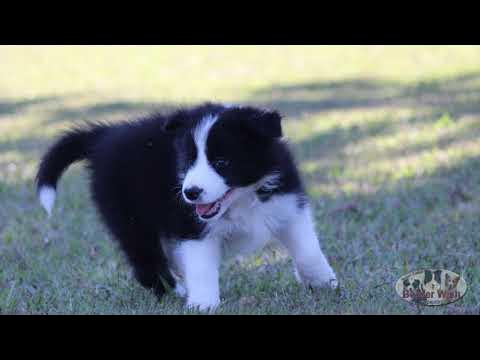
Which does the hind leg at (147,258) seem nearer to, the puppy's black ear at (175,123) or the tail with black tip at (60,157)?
the tail with black tip at (60,157)

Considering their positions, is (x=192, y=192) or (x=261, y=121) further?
(x=261, y=121)

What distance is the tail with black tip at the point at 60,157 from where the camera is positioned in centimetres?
483

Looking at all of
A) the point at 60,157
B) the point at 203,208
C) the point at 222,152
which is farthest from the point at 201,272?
the point at 60,157

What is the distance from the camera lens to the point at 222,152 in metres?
4.01

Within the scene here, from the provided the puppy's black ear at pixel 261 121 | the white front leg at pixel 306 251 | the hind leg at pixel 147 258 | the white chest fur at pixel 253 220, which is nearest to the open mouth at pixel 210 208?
the white chest fur at pixel 253 220

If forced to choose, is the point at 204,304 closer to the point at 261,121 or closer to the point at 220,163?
the point at 220,163

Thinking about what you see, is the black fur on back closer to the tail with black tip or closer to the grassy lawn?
the tail with black tip

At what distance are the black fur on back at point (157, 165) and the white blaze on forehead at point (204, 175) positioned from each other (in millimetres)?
34

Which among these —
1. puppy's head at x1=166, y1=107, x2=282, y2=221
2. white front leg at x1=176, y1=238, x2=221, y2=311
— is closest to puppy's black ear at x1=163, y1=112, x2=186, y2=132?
puppy's head at x1=166, y1=107, x2=282, y2=221

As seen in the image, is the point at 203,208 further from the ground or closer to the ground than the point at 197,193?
closer to the ground

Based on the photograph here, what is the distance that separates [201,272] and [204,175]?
541 millimetres

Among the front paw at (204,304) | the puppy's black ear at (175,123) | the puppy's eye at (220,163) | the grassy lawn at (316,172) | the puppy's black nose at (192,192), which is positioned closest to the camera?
the puppy's black nose at (192,192)

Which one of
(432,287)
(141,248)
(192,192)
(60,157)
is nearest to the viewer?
(192,192)

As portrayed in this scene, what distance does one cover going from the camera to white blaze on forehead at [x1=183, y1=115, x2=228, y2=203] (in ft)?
12.8
